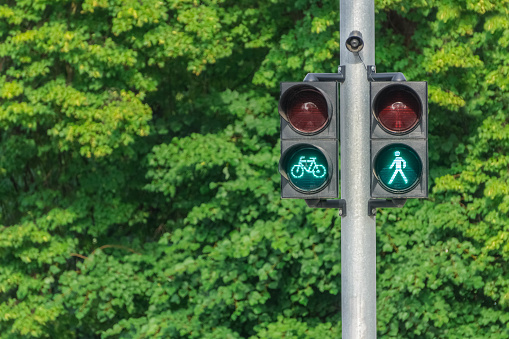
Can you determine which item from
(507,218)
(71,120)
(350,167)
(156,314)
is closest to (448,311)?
(507,218)

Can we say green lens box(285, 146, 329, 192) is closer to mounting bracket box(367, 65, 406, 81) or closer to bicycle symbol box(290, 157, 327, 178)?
bicycle symbol box(290, 157, 327, 178)

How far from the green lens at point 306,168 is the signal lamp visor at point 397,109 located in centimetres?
39

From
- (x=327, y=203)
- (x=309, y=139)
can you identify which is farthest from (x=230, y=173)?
(x=309, y=139)

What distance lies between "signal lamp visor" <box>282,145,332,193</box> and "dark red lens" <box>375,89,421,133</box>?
38 centimetres

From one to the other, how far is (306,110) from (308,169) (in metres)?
0.31

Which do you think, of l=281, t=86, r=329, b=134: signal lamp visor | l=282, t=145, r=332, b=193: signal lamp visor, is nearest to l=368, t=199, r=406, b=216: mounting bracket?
l=282, t=145, r=332, b=193: signal lamp visor

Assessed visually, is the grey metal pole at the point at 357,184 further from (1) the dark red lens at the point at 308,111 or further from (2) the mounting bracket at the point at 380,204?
(1) the dark red lens at the point at 308,111

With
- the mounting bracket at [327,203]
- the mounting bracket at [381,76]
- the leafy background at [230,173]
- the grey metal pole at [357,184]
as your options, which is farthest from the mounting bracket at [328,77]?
the leafy background at [230,173]

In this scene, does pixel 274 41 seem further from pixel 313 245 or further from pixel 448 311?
pixel 448 311

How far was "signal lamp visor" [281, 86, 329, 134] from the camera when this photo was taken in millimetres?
4348

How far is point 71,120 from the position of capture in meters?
13.3

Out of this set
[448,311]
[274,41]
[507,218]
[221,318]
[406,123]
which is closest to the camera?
[406,123]

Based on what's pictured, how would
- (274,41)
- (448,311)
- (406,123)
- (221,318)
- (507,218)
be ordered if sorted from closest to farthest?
1. (406,123)
2. (507,218)
3. (448,311)
4. (221,318)
5. (274,41)

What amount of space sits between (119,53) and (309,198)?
29.7 ft
